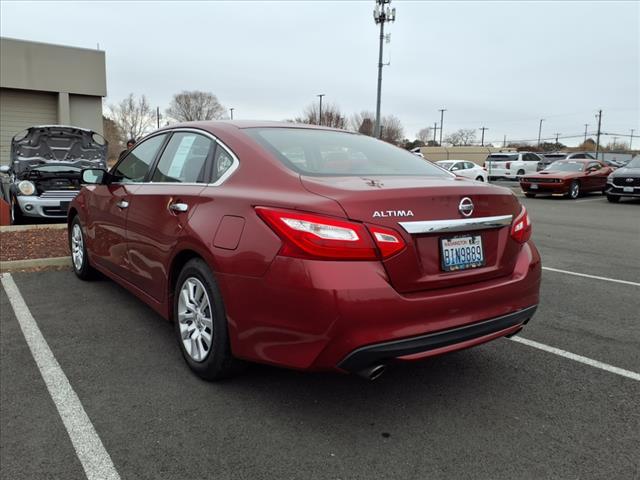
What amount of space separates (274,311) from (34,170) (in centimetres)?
793

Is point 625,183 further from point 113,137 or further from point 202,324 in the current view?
point 113,137

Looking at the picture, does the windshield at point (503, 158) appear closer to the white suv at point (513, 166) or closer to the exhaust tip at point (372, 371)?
the white suv at point (513, 166)

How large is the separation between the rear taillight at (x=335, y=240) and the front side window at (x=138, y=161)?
2109 millimetres

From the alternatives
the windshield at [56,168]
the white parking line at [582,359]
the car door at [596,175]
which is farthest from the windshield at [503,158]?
the white parking line at [582,359]

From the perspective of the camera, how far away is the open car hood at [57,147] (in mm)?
9650

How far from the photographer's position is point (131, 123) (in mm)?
82250

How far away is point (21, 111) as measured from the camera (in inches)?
802

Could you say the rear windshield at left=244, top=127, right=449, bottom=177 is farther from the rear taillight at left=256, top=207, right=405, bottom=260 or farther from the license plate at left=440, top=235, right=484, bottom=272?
the license plate at left=440, top=235, right=484, bottom=272

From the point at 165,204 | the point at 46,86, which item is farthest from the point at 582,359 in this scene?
the point at 46,86

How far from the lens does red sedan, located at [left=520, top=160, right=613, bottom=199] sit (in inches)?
739

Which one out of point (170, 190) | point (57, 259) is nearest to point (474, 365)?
point (170, 190)

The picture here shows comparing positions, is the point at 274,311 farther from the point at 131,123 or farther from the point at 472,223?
the point at 131,123

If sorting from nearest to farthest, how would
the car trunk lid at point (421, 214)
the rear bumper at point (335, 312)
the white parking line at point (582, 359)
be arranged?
the rear bumper at point (335, 312) < the car trunk lid at point (421, 214) < the white parking line at point (582, 359)

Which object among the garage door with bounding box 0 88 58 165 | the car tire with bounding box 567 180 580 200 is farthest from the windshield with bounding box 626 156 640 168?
the garage door with bounding box 0 88 58 165
